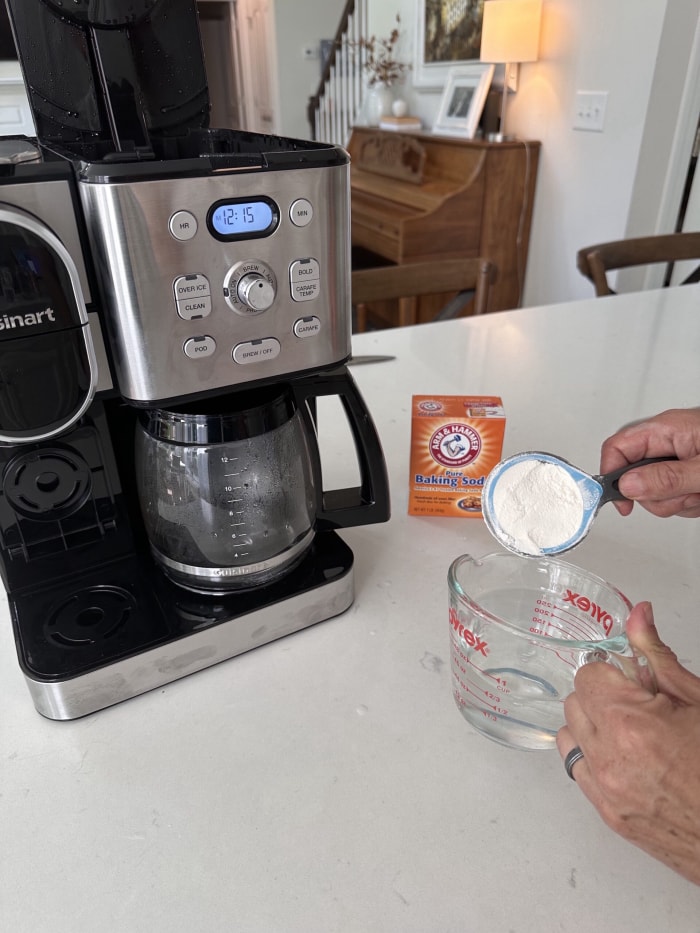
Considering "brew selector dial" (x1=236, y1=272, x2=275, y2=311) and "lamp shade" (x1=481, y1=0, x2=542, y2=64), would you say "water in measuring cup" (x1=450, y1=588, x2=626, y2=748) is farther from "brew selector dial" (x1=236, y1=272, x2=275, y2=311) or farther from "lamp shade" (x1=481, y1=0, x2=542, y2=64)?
"lamp shade" (x1=481, y1=0, x2=542, y2=64)

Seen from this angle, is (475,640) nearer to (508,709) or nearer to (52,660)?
(508,709)

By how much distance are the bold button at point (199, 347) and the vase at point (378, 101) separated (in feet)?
10.1

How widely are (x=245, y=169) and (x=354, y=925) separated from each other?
41 cm

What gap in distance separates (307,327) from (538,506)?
0.22 meters

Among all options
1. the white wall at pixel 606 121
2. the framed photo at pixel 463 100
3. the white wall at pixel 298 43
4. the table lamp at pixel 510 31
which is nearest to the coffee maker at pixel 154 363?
the white wall at pixel 606 121

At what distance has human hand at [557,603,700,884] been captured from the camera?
33cm

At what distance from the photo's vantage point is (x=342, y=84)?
3598 mm

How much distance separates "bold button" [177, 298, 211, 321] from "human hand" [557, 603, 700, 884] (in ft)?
0.97

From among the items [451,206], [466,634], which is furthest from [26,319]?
[451,206]

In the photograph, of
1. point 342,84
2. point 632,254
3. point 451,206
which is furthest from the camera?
point 342,84

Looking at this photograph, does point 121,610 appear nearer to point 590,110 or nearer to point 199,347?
point 199,347

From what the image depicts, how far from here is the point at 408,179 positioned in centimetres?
275

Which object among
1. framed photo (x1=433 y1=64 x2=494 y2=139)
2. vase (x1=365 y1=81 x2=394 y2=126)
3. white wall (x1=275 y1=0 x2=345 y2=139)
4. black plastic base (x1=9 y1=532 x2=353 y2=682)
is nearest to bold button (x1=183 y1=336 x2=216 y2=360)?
black plastic base (x1=9 y1=532 x2=353 y2=682)

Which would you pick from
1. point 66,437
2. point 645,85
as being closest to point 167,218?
point 66,437
